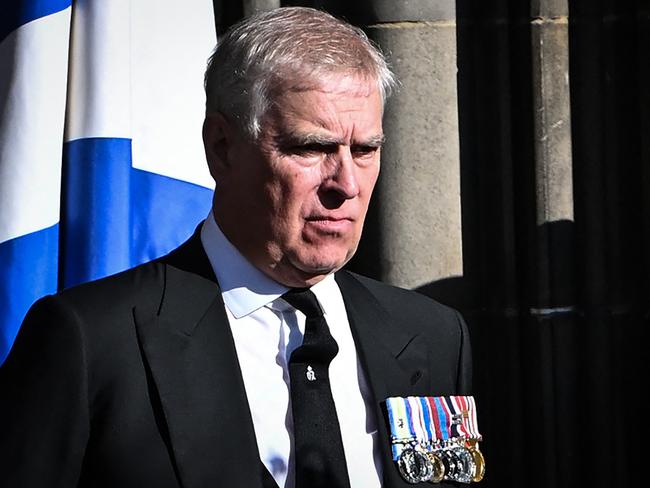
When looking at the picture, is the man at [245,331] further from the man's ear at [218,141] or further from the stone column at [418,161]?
the stone column at [418,161]

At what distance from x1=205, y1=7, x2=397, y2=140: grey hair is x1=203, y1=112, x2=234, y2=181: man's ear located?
2 centimetres

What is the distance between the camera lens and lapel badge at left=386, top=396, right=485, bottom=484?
2125mm

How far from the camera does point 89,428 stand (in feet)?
6.34

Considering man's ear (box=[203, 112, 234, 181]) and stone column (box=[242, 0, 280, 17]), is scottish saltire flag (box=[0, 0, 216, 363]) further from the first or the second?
man's ear (box=[203, 112, 234, 181])

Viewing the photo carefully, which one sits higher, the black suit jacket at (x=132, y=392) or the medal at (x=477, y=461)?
the black suit jacket at (x=132, y=392)

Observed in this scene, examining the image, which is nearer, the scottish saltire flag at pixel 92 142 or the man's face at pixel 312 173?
the man's face at pixel 312 173

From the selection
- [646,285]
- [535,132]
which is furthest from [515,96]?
[646,285]

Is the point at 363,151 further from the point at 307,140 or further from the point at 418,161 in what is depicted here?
the point at 418,161

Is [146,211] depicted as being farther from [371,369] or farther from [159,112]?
[371,369]

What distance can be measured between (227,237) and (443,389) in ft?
1.86

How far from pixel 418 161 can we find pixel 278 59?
1366mm

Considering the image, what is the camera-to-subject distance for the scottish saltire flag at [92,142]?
286 centimetres

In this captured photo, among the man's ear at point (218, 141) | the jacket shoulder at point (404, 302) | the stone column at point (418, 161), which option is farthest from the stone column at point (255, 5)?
the man's ear at point (218, 141)

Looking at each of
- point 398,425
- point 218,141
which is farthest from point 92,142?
point 398,425
